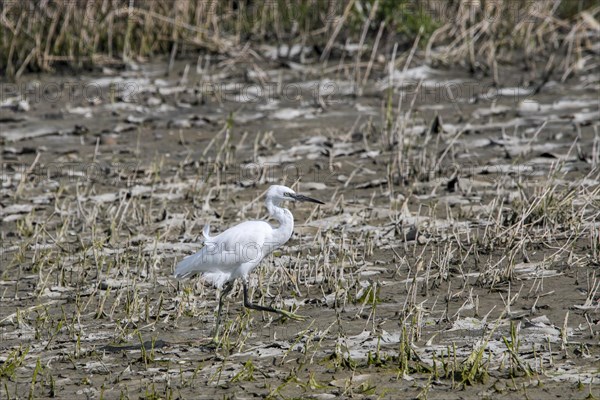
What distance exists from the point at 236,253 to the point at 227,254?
0.06 meters

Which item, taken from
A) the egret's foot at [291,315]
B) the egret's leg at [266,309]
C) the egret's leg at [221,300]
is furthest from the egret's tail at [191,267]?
the egret's foot at [291,315]

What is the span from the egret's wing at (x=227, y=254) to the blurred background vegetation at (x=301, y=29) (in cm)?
621

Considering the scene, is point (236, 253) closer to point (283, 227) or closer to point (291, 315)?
point (283, 227)

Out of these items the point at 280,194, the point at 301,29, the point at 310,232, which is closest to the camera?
the point at 280,194

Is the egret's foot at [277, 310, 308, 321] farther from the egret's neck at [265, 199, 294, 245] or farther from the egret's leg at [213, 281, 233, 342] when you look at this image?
the egret's neck at [265, 199, 294, 245]

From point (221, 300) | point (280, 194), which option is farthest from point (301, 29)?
point (221, 300)

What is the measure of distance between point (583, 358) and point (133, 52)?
8.94 meters

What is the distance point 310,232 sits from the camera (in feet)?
28.8

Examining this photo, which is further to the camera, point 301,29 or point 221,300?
point 301,29

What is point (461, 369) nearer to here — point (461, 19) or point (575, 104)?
point (575, 104)

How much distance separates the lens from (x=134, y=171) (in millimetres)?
10531

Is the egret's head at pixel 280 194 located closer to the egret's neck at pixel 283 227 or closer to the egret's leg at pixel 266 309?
the egret's neck at pixel 283 227

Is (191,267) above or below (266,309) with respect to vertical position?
above

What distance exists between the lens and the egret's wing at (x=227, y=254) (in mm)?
6883
